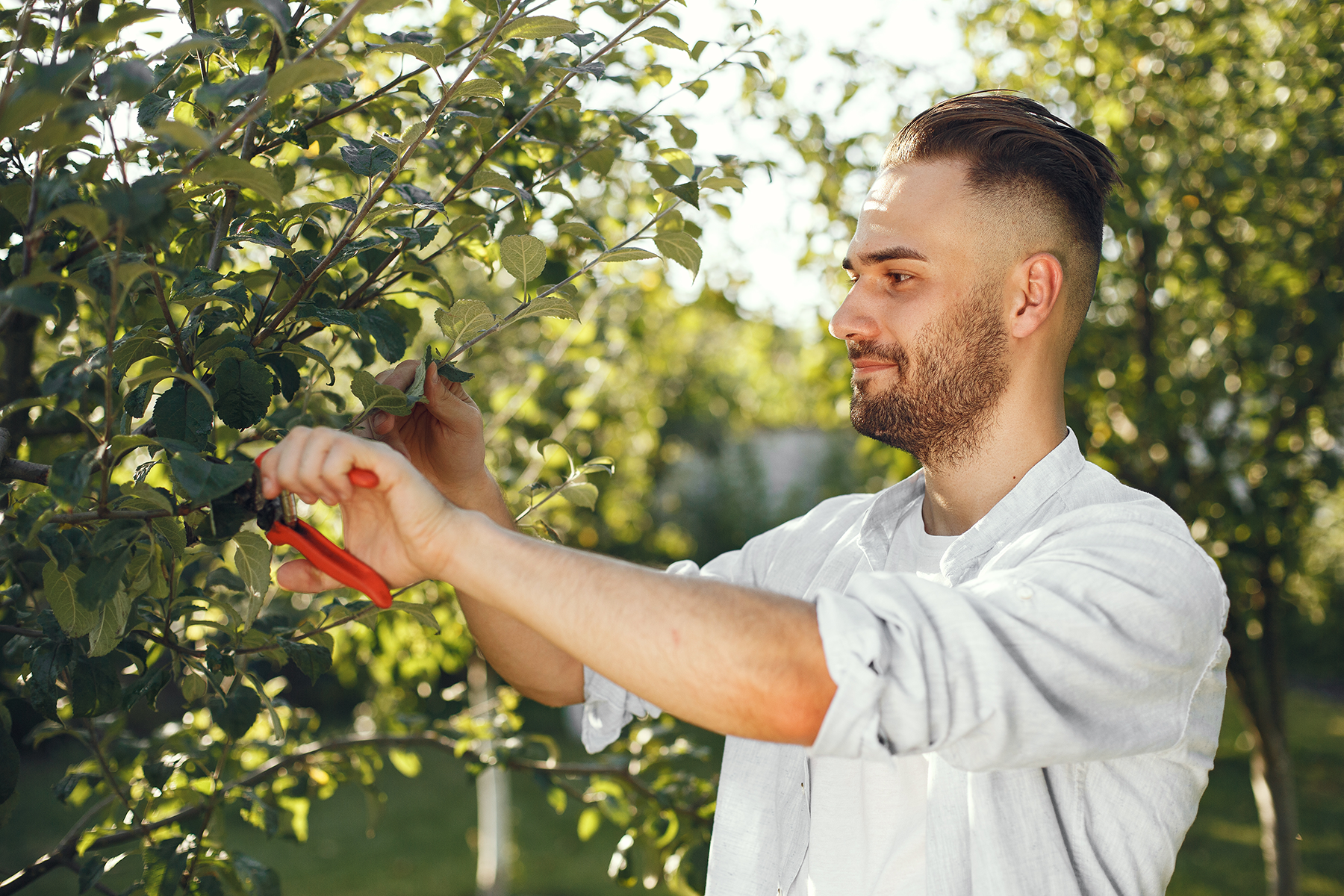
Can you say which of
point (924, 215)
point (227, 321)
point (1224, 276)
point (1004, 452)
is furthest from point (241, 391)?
point (1224, 276)

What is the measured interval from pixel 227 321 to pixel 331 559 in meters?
0.35

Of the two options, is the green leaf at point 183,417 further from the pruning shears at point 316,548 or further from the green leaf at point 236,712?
the green leaf at point 236,712

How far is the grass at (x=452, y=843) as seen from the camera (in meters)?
5.90

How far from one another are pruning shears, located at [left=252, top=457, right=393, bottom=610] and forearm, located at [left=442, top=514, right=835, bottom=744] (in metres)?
0.18

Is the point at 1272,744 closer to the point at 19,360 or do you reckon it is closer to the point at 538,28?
the point at 538,28

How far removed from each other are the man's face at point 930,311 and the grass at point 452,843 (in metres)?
4.89

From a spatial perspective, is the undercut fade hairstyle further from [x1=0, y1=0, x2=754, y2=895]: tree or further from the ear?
[x1=0, y1=0, x2=754, y2=895]: tree

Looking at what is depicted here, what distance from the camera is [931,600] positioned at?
106 centimetres

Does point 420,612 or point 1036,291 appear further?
point 1036,291

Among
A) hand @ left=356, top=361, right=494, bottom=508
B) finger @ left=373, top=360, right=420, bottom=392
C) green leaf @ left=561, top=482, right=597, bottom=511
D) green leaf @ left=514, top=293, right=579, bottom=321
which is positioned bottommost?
green leaf @ left=561, top=482, right=597, bottom=511

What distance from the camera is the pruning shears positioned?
3.77 feet

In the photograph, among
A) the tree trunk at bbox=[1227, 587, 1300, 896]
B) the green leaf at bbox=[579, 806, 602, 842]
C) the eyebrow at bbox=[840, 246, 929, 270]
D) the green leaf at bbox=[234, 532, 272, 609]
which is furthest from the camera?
the tree trunk at bbox=[1227, 587, 1300, 896]

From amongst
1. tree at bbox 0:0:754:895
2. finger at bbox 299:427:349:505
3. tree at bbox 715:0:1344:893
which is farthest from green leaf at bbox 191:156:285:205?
tree at bbox 715:0:1344:893

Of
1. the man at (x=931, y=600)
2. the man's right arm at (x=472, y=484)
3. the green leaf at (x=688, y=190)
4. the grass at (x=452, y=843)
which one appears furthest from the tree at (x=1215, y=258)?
the grass at (x=452, y=843)
